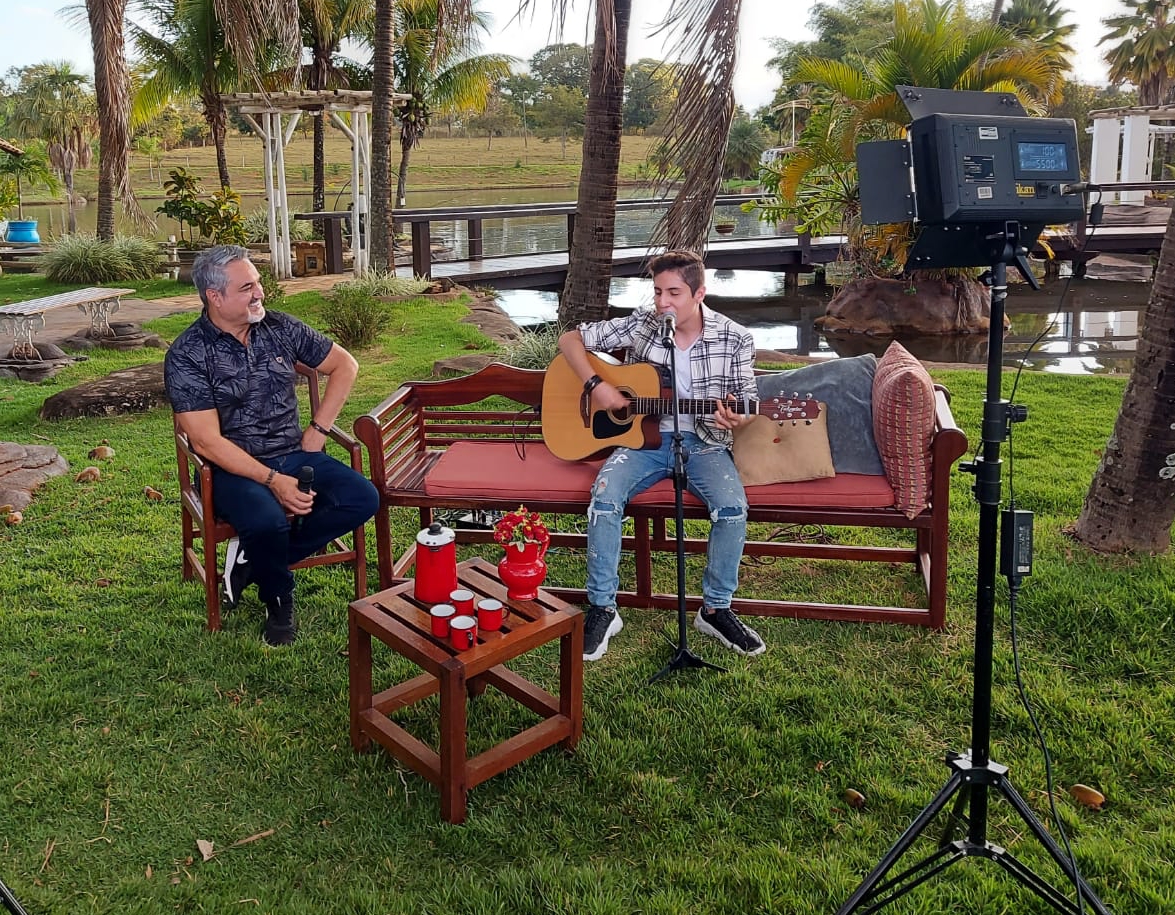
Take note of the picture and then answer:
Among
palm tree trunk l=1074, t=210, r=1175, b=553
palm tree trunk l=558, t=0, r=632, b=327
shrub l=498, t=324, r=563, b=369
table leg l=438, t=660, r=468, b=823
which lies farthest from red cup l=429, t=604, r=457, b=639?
shrub l=498, t=324, r=563, b=369

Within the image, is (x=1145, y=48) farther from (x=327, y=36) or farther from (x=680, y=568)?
(x=680, y=568)

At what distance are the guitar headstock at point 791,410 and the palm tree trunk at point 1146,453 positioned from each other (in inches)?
49.5

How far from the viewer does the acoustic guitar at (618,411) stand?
12.5 ft

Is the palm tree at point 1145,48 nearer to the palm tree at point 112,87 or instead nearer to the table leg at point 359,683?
the palm tree at point 112,87

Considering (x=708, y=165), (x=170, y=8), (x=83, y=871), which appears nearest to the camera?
(x=83, y=871)

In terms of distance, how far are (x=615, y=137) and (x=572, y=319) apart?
142cm

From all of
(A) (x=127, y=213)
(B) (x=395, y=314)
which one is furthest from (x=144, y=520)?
(A) (x=127, y=213)

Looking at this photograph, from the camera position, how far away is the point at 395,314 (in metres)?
11.4

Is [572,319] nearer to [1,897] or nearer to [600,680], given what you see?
[600,680]

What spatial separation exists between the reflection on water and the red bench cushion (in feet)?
19.4

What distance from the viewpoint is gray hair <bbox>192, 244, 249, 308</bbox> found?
11.9 feet

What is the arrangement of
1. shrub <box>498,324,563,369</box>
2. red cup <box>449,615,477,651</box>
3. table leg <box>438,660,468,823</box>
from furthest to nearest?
shrub <box>498,324,563,369</box>
red cup <box>449,615,477,651</box>
table leg <box>438,660,468,823</box>

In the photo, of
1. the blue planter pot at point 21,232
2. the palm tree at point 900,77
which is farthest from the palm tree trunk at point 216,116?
the palm tree at point 900,77

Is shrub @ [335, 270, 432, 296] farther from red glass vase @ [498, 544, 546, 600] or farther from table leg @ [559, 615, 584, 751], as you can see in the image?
table leg @ [559, 615, 584, 751]
